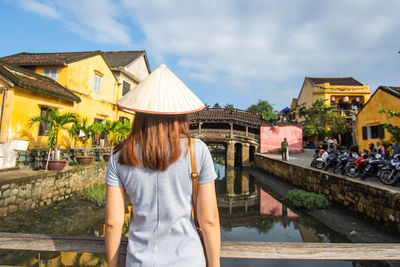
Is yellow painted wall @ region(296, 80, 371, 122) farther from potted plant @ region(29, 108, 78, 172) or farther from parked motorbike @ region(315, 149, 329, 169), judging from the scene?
potted plant @ region(29, 108, 78, 172)

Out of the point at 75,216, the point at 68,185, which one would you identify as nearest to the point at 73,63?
the point at 68,185

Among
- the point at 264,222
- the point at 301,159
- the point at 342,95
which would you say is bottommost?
the point at 264,222

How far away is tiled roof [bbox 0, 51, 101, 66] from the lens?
11.4m

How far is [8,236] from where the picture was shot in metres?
1.48

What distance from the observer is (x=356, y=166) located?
7.80m

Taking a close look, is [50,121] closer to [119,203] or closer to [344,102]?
[119,203]

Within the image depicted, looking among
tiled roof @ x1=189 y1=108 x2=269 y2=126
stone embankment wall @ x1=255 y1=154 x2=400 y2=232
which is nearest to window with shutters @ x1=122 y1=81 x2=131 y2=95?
tiled roof @ x1=189 y1=108 x2=269 y2=126

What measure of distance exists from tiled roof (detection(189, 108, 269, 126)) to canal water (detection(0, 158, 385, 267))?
12549 millimetres

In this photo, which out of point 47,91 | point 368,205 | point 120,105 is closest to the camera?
point 120,105

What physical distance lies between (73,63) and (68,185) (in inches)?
278

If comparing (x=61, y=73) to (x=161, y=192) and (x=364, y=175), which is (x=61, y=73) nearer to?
(x=161, y=192)

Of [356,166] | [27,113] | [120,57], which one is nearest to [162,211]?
[356,166]

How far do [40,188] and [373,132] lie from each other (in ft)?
57.4

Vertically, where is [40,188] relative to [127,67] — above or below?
below
